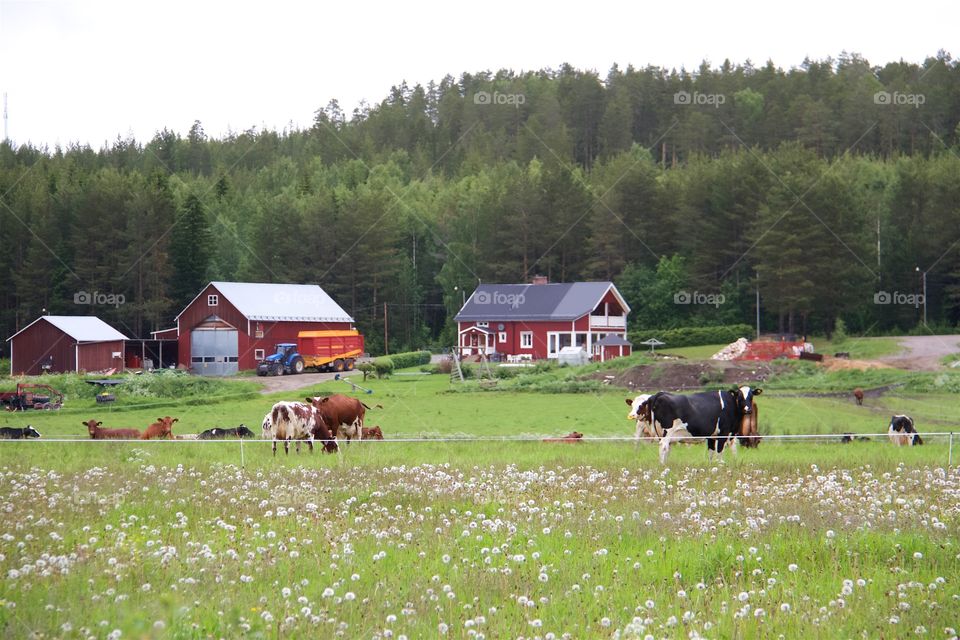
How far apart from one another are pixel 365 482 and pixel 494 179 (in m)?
91.8

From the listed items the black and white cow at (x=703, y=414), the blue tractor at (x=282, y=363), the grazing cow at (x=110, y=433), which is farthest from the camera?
the blue tractor at (x=282, y=363)

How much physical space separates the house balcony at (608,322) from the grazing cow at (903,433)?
46.1 m

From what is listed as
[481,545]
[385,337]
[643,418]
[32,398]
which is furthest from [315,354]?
[481,545]

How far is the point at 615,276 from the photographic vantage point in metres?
86.6

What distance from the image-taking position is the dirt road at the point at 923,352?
5684 cm

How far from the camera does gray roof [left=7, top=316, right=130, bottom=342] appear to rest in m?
62.8

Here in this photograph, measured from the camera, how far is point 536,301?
75.6 meters

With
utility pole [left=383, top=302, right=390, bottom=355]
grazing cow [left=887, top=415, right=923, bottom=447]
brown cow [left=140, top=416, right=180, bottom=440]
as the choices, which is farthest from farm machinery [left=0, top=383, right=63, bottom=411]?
utility pole [left=383, top=302, right=390, bottom=355]

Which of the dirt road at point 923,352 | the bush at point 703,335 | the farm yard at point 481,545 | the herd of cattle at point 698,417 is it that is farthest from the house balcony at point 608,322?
the farm yard at point 481,545

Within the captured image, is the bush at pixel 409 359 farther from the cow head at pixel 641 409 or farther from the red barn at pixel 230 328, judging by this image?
the cow head at pixel 641 409

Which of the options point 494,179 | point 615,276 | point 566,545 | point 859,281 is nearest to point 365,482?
point 566,545

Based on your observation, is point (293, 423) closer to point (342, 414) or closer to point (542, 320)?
point (342, 414)

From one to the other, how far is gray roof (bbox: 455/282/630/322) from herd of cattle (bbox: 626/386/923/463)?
156ft

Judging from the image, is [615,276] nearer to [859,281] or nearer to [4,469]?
[859,281]
